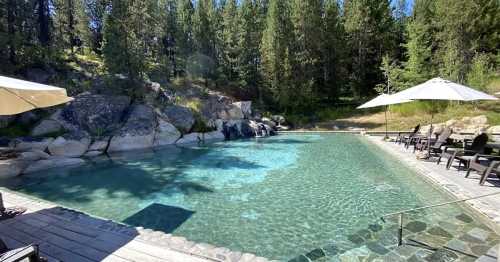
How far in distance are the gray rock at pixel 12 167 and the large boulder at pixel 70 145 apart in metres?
2.07

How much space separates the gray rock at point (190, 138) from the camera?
16186 millimetres

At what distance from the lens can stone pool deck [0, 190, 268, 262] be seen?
342 cm

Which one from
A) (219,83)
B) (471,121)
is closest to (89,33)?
(219,83)

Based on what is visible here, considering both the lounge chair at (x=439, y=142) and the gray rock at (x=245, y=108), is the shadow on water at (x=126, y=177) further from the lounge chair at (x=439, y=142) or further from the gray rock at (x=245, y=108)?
the gray rock at (x=245, y=108)

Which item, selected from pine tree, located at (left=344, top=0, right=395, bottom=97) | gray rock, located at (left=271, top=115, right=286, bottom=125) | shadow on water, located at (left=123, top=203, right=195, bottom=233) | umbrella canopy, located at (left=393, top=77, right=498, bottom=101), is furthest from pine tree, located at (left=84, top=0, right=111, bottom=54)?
umbrella canopy, located at (left=393, top=77, right=498, bottom=101)

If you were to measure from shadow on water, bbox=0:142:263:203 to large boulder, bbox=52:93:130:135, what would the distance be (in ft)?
9.33

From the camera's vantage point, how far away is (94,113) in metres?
14.9

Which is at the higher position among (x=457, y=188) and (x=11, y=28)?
(x=11, y=28)

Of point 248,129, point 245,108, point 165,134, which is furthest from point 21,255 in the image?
point 245,108

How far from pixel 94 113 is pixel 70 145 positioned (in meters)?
3.14

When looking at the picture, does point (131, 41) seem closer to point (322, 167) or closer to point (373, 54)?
point (322, 167)

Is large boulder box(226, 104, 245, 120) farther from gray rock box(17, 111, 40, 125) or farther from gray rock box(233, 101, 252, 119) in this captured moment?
gray rock box(17, 111, 40, 125)

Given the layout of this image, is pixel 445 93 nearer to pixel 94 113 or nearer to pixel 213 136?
pixel 213 136

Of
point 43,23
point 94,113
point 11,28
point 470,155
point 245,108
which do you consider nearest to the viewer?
point 470,155
